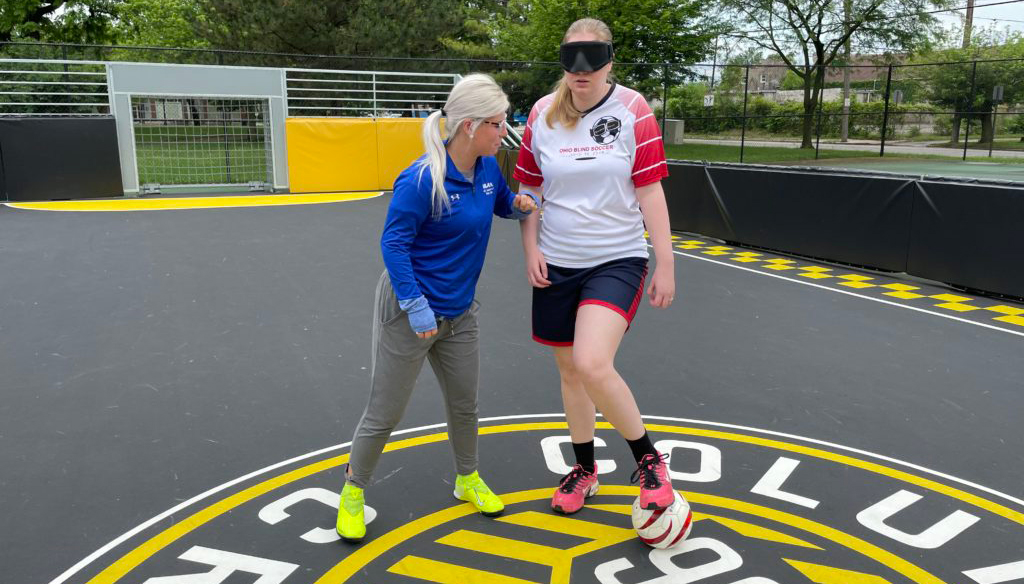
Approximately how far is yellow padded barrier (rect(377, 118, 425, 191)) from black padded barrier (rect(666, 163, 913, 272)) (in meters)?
8.01

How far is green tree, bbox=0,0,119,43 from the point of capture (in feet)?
111

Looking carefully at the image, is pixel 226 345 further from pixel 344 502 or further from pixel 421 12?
pixel 421 12

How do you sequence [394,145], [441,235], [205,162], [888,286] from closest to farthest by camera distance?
1. [441,235]
2. [888,286]
3. [394,145]
4. [205,162]

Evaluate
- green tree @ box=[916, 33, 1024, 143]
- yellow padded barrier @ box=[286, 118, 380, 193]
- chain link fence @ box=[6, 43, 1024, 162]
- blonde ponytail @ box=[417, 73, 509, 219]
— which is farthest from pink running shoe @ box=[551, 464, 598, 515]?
green tree @ box=[916, 33, 1024, 143]

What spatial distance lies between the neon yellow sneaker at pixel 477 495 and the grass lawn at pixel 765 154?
19651 millimetres

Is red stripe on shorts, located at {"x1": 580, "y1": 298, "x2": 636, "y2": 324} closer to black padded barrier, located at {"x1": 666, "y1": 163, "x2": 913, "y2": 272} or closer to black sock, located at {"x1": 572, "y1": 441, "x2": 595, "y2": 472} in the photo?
black sock, located at {"x1": 572, "y1": 441, "x2": 595, "y2": 472}

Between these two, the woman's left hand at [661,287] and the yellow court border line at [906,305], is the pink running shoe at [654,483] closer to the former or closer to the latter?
the woman's left hand at [661,287]

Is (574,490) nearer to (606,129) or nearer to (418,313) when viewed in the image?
(418,313)

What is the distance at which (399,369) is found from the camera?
3.28 meters

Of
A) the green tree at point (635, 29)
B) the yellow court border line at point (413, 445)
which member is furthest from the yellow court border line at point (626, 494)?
the green tree at point (635, 29)

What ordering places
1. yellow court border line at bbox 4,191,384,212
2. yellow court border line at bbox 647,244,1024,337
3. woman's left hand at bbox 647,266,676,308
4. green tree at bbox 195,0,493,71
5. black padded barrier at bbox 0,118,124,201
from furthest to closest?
green tree at bbox 195,0,493,71, black padded barrier at bbox 0,118,124,201, yellow court border line at bbox 4,191,384,212, yellow court border line at bbox 647,244,1024,337, woman's left hand at bbox 647,266,676,308

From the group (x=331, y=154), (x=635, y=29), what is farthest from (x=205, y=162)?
(x=635, y=29)

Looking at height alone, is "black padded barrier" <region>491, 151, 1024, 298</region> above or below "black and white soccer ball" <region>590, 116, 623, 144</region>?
below

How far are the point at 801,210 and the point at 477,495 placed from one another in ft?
25.7
